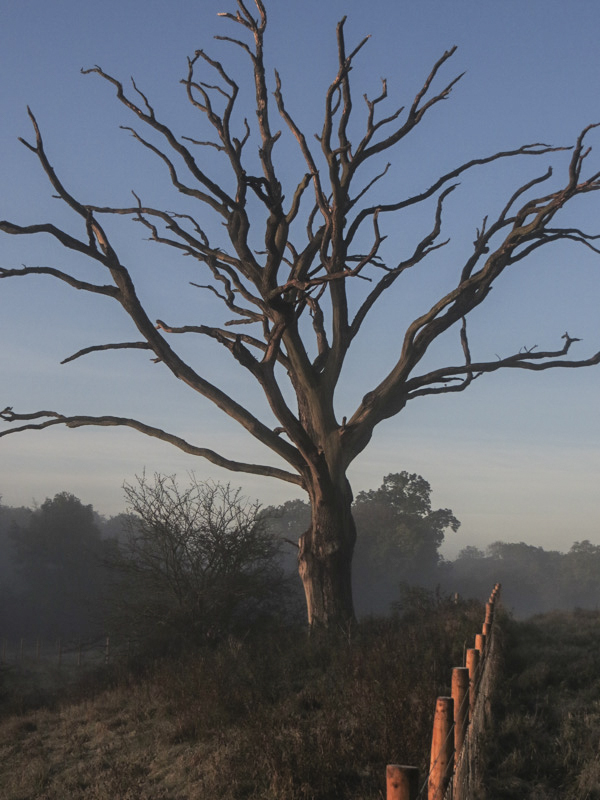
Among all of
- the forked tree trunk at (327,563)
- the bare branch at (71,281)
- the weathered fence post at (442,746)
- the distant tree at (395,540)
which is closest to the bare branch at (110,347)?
the bare branch at (71,281)

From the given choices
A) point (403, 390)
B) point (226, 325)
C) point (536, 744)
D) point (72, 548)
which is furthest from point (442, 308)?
point (72, 548)

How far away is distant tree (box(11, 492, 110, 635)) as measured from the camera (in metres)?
50.4

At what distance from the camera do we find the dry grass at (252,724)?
8.07m

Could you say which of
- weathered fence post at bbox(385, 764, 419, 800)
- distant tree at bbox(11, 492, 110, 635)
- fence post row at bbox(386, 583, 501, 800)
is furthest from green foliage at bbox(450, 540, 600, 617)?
weathered fence post at bbox(385, 764, 419, 800)

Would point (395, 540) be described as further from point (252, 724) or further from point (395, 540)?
point (252, 724)

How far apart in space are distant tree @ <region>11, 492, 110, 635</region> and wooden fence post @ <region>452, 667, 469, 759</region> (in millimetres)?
45209

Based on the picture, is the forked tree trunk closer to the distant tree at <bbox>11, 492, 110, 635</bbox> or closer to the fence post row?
the fence post row

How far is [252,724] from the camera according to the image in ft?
32.0

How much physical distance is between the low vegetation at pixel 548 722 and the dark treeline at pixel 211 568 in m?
6.13

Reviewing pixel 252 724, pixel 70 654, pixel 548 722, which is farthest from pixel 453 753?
pixel 70 654

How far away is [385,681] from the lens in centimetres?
1035

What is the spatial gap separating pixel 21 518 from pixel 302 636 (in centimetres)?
10029

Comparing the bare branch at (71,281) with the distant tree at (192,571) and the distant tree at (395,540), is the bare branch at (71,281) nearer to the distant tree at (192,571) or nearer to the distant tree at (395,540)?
the distant tree at (192,571)

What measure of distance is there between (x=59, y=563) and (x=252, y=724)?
4881 cm
